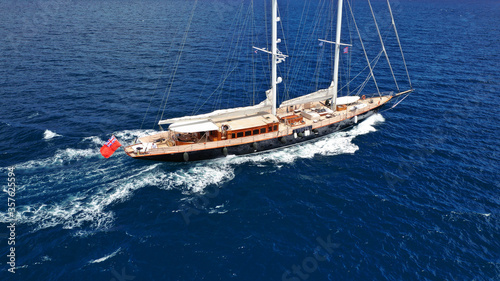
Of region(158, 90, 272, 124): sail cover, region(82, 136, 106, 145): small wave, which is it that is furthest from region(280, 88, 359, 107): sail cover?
region(82, 136, 106, 145): small wave

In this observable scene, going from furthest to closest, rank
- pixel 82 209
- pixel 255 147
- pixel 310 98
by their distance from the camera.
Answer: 1. pixel 310 98
2. pixel 255 147
3. pixel 82 209

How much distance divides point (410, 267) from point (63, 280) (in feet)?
128

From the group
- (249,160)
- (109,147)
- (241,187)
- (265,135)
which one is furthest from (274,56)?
(109,147)

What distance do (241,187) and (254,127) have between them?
39.1ft

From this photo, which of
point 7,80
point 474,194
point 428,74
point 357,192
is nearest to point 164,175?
point 357,192

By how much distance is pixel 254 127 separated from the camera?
60250 millimetres

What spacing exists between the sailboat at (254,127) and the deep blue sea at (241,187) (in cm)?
246

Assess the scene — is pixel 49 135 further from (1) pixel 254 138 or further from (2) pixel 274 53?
(2) pixel 274 53

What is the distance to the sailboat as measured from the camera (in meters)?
57.4

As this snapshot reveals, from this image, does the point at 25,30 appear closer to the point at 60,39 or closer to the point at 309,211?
the point at 60,39

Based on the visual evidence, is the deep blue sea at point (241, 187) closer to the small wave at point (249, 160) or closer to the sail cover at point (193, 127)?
the small wave at point (249, 160)

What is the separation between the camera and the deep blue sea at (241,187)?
40.4 meters

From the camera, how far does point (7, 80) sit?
8950 cm

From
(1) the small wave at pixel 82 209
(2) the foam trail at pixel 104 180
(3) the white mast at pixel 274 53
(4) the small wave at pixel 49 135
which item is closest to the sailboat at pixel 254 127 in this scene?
(3) the white mast at pixel 274 53
